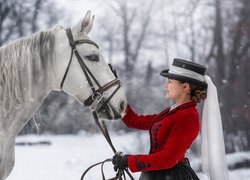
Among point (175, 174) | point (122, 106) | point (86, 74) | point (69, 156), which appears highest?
point (86, 74)

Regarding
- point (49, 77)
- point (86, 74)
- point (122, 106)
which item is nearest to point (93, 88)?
point (86, 74)

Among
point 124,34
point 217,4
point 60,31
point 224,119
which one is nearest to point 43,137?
point 124,34

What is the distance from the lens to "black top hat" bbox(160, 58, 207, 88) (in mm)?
2049

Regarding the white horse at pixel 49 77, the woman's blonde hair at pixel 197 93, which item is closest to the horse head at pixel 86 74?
the white horse at pixel 49 77

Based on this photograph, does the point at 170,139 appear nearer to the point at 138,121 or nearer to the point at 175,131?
the point at 175,131

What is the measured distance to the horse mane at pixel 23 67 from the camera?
2.29m

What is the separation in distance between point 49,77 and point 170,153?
1091 mm

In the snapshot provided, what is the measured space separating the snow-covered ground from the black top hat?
4073mm

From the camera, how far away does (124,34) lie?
40.8 ft

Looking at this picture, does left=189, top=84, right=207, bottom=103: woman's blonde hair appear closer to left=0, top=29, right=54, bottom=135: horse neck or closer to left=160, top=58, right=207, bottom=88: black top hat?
left=160, top=58, right=207, bottom=88: black top hat

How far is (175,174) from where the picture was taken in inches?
80.9

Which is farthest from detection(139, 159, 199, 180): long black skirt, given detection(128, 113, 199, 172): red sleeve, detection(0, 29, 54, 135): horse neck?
detection(0, 29, 54, 135): horse neck

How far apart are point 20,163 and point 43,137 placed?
11.5ft

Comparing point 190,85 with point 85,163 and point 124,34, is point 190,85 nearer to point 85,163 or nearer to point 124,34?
point 85,163
